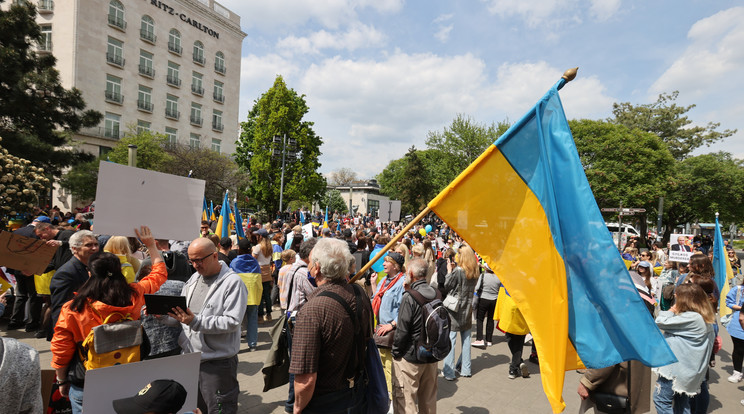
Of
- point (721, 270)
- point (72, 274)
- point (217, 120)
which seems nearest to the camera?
point (72, 274)

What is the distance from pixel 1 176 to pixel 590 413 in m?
11.5

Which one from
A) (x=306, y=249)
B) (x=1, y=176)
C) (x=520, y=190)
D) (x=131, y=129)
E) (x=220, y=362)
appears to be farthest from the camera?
(x=131, y=129)

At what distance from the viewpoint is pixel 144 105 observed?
38406 millimetres

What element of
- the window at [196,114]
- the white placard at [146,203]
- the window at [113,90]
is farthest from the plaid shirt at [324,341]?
the window at [196,114]

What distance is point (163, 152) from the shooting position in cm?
2942

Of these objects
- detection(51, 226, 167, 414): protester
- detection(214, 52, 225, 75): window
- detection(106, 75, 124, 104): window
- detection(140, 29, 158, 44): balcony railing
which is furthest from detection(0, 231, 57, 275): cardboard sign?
detection(214, 52, 225, 75): window

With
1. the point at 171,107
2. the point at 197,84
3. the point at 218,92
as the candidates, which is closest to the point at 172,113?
the point at 171,107

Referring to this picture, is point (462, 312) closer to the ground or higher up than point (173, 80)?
closer to the ground

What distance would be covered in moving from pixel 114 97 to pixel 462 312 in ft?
132

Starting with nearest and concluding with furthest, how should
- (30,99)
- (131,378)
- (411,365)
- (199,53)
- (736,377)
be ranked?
(131,378)
(411,365)
(736,377)
(30,99)
(199,53)

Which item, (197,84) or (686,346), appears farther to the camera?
→ (197,84)

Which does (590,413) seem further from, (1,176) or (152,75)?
(152,75)

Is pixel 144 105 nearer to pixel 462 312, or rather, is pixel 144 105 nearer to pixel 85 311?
pixel 462 312

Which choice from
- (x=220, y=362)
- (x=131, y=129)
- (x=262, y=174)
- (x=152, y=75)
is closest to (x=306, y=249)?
(x=220, y=362)
